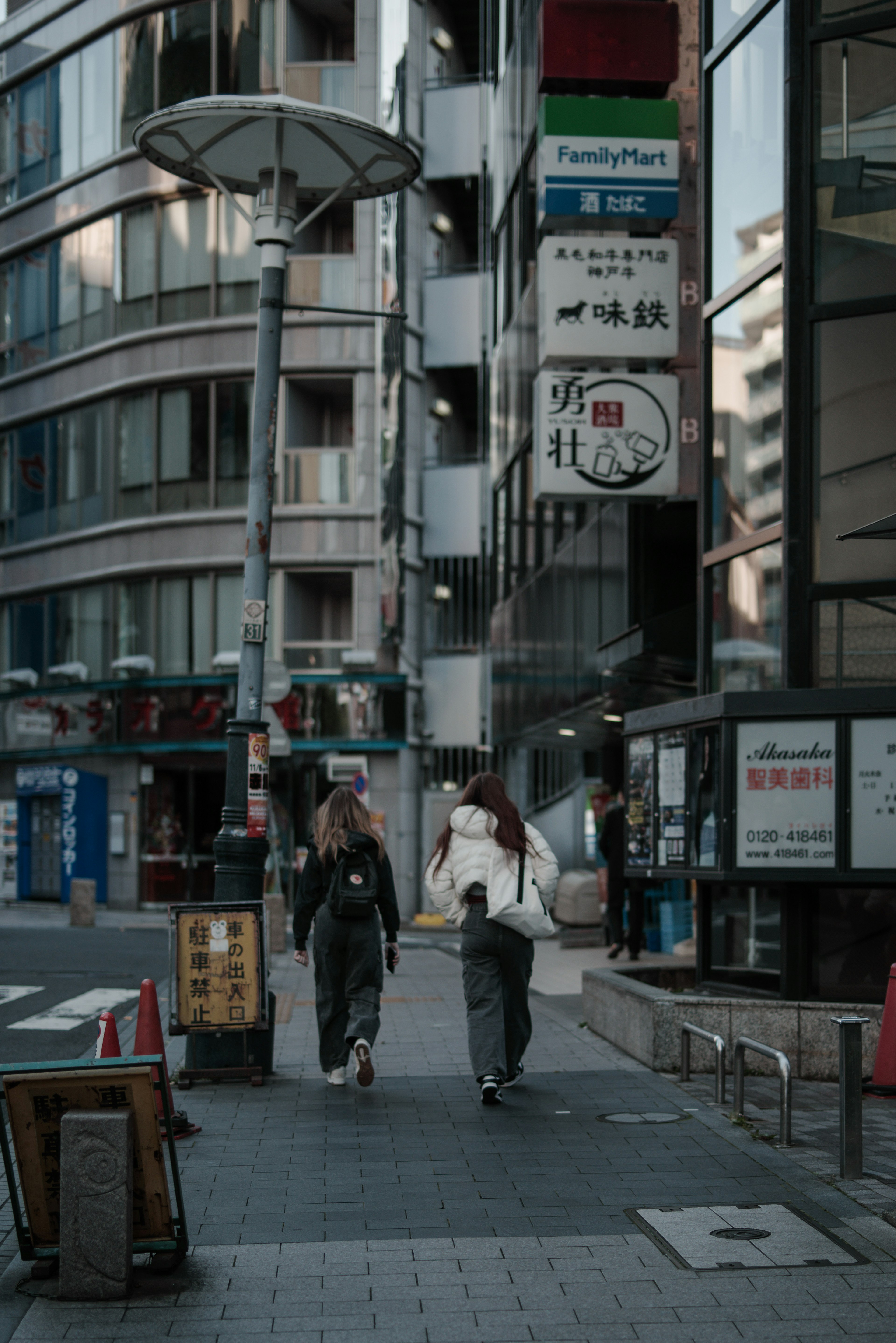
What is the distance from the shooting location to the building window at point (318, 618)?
3212cm

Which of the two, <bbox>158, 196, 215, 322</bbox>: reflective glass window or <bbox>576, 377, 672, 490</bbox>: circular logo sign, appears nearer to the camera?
<bbox>576, 377, 672, 490</bbox>: circular logo sign

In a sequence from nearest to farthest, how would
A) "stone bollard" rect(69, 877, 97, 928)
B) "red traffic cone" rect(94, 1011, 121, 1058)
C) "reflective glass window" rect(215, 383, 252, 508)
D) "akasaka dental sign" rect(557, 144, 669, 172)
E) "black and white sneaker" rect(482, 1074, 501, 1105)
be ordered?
"red traffic cone" rect(94, 1011, 121, 1058) < "black and white sneaker" rect(482, 1074, 501, 1105) < "akasaka dental sign" rect(557, 144, 669, 172) < "stone bollard" rect(69, 877, 97, 928) < "reflective glass window" rect(215, 383, 252, 508)

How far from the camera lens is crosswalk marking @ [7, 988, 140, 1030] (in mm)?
12391

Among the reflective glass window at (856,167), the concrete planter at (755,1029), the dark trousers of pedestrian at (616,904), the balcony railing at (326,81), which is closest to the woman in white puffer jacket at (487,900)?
the concrete planter at (755,1029)

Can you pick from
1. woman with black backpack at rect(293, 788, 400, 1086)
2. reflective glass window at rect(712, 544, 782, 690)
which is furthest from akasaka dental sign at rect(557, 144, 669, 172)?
woman with black backpack at rect(293, 788, 400, 1086)

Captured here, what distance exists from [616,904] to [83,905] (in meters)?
11.1

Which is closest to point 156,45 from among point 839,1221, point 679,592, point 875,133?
point 679,592

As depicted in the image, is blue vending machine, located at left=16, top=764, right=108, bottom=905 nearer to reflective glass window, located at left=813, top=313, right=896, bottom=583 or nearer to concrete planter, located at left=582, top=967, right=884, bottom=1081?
concrete planter, located at left=582, top=967, right=884, bottom=1081

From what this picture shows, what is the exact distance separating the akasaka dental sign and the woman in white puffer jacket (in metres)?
7.58

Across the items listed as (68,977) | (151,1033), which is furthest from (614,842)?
(151,1033)

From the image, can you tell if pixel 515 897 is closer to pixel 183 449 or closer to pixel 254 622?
pixel 254 622

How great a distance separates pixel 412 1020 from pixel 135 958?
23.1ft

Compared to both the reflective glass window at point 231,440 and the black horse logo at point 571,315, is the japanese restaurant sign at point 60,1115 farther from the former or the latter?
the reflective glass window at point 231,440

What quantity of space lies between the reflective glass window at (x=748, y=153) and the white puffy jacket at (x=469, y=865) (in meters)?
4.56
